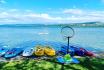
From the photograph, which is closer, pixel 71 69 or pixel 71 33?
pixel 71 69

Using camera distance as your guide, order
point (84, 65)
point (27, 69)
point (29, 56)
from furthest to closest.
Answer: point (29, 56)
point (84, 65)
point (27, 69)

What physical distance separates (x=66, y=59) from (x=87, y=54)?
1037 centimetres

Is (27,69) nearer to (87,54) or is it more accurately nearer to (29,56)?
(29,56)

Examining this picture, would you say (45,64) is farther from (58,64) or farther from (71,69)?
(71,69)

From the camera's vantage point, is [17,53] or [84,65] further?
[17,53]

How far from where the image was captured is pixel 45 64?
22531mm

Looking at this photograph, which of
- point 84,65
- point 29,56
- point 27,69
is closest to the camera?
point 27,69

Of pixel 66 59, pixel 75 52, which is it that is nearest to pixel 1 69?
pixel 66 59

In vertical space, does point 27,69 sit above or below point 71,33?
below

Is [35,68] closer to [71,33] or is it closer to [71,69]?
[71,69]

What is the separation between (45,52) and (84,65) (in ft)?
29.9

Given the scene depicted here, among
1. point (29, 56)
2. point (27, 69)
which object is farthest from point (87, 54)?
point (27, 69)

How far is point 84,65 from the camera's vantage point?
22031mm

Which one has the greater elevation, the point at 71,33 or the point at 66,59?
the point at 71,33
